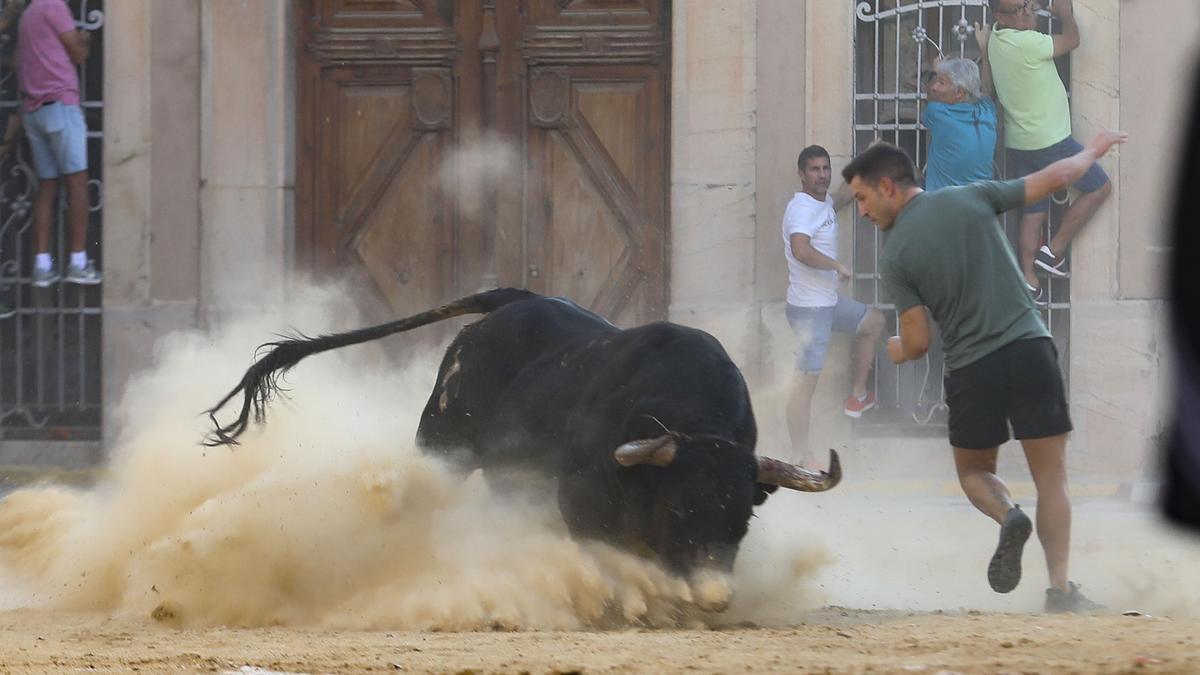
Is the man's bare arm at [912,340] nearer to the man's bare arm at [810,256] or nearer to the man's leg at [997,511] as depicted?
the man's leg at [997,511]

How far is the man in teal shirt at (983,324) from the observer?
614cm

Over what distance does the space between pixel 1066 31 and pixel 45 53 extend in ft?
21.8

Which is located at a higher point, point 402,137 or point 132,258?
point 402,137

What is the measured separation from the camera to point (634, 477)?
221 inches

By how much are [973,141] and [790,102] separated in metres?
1.20

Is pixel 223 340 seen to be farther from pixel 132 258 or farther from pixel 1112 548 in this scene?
pixel 1112 548

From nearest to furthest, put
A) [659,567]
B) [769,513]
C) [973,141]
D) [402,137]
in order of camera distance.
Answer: [659,567] → [769,513] → [973,141] → [402,137]

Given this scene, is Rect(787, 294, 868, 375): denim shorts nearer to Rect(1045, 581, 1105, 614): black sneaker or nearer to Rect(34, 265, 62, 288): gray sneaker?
Rect(1045, 581, 1105, 614): black sneaker

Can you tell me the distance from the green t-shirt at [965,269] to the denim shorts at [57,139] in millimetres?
6735

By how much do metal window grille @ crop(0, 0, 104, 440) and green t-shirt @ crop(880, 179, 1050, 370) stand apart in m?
6.80

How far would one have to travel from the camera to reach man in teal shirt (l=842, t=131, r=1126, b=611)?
6141 millimetres

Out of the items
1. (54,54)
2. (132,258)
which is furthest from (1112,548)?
(54,54)

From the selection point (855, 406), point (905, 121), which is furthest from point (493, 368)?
point (905, 121)

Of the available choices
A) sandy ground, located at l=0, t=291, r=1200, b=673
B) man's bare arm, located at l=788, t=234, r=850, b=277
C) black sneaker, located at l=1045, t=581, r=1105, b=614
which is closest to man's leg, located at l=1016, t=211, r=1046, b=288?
man's bare arm, located at l=788, t=234, r=850, b=277
